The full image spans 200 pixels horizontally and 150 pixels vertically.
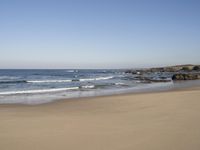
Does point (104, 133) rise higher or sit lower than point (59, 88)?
higher

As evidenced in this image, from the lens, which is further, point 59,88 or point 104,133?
point 59,88

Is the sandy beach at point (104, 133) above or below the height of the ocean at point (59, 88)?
above

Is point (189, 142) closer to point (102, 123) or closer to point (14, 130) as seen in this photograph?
point (102, 123)

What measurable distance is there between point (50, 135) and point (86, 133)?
0.93 meters

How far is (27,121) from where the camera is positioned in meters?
8.11

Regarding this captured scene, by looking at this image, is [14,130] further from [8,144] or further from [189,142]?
[189,142]

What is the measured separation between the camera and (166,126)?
714 centimetres

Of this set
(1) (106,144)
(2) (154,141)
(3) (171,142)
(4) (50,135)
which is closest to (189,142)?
(3) (171,142)

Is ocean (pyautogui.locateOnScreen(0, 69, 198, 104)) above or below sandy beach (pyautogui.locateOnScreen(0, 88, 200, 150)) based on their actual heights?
below

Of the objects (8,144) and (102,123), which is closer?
(8,144)

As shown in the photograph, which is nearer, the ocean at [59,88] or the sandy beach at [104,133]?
the sandy beach at [104,133]

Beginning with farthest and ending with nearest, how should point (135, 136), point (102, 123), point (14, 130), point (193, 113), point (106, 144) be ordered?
point (193, 113), point (102, 123), point (14, 130), point (135, 136), point (106, 144)

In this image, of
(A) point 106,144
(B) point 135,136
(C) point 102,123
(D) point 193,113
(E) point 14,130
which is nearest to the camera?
(A) point 106,144

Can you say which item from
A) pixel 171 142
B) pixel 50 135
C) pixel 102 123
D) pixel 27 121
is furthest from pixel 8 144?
pixel 171 142
